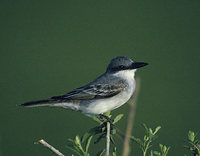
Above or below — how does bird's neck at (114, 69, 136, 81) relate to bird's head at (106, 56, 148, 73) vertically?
below

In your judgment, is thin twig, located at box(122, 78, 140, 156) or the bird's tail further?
the bird's tail

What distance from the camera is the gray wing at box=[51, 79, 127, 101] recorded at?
2791 mm

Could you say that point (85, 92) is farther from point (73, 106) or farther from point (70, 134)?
point (70, 134)

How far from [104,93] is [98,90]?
7 cm

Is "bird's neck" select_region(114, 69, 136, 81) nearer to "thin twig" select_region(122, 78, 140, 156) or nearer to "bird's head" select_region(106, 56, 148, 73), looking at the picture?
"bird's head" select_region(106, 56, 148, 73)

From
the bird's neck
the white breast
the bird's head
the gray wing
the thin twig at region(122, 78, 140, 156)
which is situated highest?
the thin twig at region(122, 78, 140, 156)

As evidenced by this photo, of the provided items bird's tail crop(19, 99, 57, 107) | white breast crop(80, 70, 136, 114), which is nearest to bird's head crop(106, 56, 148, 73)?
white breast crop(80, 70, 136, 114)

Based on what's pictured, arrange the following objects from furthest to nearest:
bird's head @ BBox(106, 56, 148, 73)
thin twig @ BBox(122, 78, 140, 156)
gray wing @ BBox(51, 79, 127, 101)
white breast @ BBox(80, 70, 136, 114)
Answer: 1. bird's head @ BBox(106, 56, 148, 73)
2. gray wing @ BBox(51, 79, 127, 101)
3. white breast @ BBox(80, 70, 136, 114)
4. thin twig @ BBox(122, 78, 140, 156)

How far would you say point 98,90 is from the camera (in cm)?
291

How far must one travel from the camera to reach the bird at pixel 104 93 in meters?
2.67

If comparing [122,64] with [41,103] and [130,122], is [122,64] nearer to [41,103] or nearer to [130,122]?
[41,103]

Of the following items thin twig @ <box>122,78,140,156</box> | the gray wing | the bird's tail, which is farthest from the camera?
the gray wing

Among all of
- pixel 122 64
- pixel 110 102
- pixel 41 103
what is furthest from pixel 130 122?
pixel 122 64

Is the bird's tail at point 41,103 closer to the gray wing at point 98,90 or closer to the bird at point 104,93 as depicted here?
the bird at point 104,93
